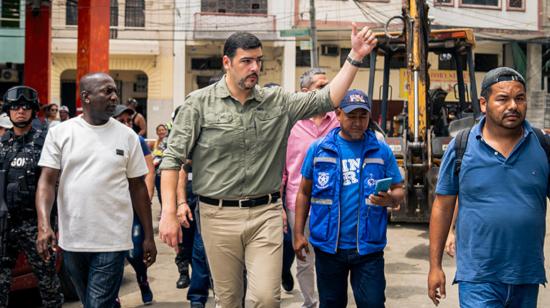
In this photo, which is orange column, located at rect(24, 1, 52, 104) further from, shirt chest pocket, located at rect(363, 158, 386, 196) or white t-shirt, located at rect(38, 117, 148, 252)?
shirt chest pocket, located at rect(363, 158, 386, 196)

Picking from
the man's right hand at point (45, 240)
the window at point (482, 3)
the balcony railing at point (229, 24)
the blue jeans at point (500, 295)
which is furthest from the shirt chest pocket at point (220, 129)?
the window at point (482, 3)

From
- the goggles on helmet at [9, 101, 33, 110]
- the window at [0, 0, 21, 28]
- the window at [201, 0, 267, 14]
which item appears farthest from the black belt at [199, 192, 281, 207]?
the window at [201, 0, 267, 14]

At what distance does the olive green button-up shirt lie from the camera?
167 inches

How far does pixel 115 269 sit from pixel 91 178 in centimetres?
59

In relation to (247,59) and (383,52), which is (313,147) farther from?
(383,52)

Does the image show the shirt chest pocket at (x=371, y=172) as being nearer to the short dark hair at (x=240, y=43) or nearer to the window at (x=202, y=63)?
the short dark hair at (x=240, y=43)

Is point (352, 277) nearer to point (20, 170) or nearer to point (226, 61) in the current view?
point (226, 61)

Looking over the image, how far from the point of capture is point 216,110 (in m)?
4.29

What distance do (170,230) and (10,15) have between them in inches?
966

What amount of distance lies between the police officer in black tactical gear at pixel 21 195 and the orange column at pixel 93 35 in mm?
7601

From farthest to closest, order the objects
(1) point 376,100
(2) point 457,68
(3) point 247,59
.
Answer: (1) point 376,100
(2) point 457,68
(3) point 247,59

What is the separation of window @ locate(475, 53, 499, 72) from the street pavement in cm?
2400

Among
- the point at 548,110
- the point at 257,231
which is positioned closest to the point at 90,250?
the point at 257,231

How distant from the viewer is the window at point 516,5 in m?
31.8
